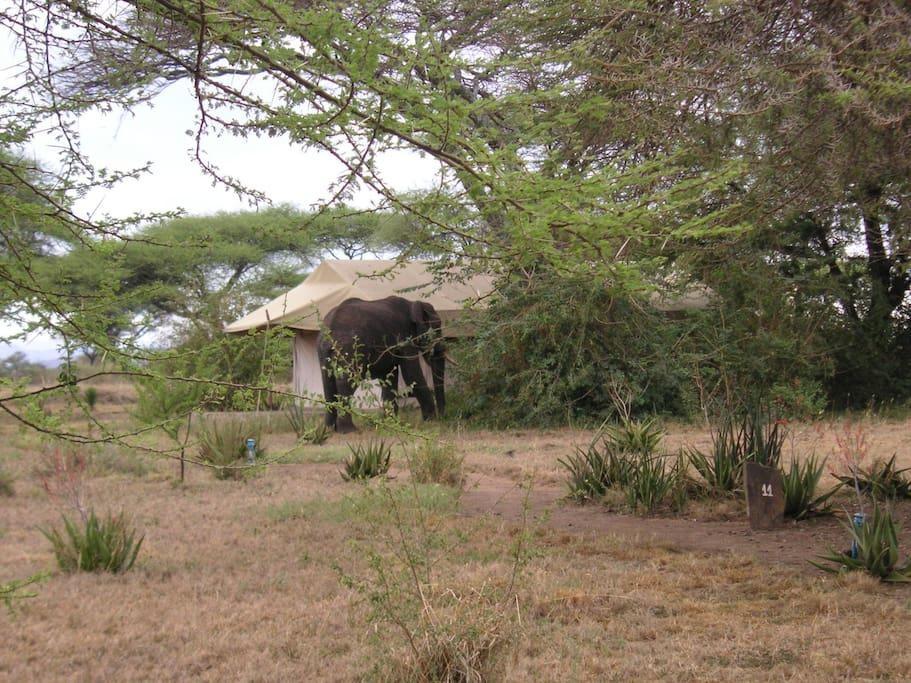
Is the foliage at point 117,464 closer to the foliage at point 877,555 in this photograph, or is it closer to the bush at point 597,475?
the bush at point 597,475

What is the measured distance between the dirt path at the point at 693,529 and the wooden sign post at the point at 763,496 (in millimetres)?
112

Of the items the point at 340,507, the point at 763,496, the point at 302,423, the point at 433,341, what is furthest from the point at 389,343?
the point at 763,496

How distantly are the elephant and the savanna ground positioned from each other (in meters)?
7.07

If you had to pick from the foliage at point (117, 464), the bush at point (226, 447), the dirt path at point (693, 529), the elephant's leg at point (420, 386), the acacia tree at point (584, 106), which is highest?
the acacia tree at point (584, 106)

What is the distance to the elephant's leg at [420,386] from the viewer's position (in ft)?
58.5

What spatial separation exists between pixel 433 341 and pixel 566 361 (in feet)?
8.74

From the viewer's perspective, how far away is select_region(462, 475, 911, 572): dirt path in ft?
23.5

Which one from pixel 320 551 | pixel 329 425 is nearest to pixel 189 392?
pixel 329 425

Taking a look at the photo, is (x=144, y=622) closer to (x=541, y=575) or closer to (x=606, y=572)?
(x=541, y=575)

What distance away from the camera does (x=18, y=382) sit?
3771 millimetres

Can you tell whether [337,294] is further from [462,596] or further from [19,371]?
[462,596]

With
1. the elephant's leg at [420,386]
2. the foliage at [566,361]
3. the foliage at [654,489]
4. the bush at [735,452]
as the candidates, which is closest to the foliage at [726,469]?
the bush at [735,452]

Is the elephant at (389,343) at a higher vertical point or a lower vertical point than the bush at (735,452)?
higher

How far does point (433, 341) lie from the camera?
707 inches
